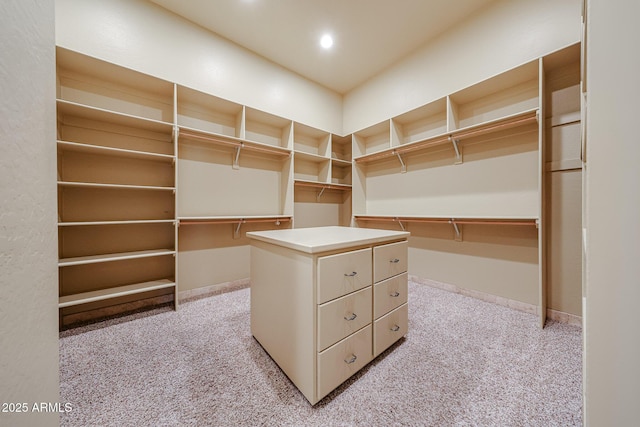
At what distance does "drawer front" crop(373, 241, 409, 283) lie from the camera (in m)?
1.36

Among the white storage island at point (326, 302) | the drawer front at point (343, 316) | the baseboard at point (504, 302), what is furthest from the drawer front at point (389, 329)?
the baseboard at point (504, 302)

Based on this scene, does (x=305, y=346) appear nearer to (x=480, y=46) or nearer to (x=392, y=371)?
(x=392, y=371)

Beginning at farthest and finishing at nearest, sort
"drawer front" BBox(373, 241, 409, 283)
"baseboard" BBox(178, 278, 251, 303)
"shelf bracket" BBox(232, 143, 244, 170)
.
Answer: "shelf bracket" BBox(232, 143, 244, 170) → "baseboard" BBox(178, 278, 251, 303) → "drawer front" BBox(373, 241, 409, 283)

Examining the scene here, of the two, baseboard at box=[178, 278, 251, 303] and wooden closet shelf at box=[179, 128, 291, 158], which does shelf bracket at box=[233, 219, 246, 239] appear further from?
wooden closet shelf at box=[179, 128, 291, 158]

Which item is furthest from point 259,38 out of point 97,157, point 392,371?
point 392,371

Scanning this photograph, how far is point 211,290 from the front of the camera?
256 centimetres

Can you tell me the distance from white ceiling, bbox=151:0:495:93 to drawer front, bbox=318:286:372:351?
9.05ft

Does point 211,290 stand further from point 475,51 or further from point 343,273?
point 475,51

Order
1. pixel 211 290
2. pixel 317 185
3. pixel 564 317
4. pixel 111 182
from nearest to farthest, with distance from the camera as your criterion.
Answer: pixel 564 317 → pixel 111 182 → pixel 211 290 → pixel 317 185

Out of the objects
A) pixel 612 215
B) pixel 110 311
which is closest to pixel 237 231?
pixel 110 311

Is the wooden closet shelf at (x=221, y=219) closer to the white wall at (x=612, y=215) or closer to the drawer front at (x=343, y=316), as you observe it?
the drawer front at (x=343, y=316)

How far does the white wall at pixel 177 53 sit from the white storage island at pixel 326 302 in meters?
2.16

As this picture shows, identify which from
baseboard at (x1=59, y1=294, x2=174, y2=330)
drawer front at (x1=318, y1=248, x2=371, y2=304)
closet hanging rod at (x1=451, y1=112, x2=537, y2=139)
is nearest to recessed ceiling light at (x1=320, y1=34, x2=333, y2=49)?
closet hanging rod at (x1=451, y1=112, x2=537, y2=139)

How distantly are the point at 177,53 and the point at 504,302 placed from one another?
13.9 ft
